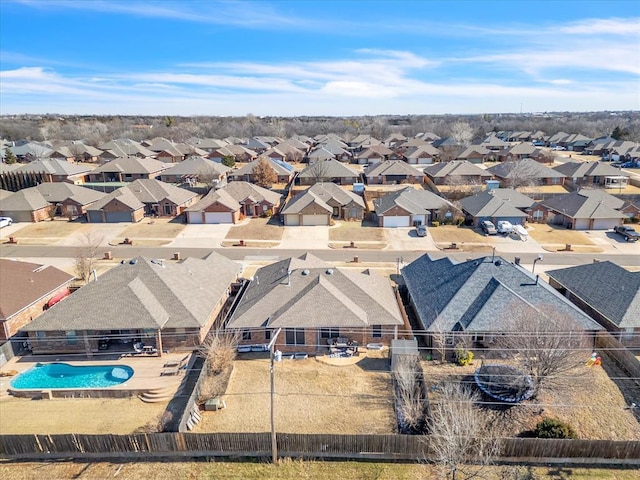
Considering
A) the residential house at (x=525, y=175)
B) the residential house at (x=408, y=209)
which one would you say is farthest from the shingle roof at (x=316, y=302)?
the residential house at (x=525, y=175)

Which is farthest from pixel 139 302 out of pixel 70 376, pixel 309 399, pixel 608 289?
pixel 608 289

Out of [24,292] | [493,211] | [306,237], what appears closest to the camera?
[24,292]

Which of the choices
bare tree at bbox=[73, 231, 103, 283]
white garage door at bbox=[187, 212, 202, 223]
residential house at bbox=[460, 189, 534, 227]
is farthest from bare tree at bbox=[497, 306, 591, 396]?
white garage door at bbox=[187, 212, 202, 223]

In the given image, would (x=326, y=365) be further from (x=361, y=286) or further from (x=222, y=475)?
(x=222, y=475)

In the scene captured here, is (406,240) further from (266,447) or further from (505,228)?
(266,447)

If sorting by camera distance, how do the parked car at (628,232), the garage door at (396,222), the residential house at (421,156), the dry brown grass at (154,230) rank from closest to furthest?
the parked car at (628,232) < the dry brown grass at (154,230) < the garage door at (396,222) < the residential house at (421,156)

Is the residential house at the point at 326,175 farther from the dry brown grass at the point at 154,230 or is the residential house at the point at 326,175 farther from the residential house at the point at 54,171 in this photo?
the residential house at the point at 54,171
